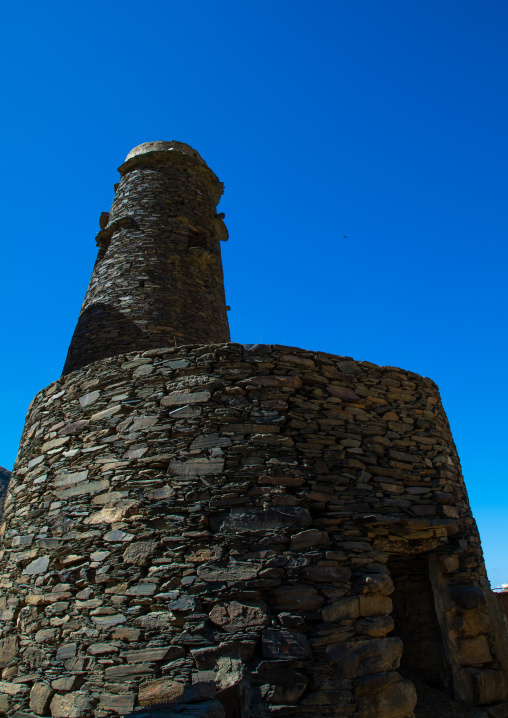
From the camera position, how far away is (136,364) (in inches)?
203

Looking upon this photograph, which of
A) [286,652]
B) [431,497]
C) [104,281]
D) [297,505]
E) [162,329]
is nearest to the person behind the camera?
[286,652]

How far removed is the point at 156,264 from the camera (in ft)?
27.9

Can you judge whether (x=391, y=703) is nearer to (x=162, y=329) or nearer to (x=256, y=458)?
(x=256, y=458)

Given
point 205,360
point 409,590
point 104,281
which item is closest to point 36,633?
point 205,360

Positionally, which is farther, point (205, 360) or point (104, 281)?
point (104, 281)

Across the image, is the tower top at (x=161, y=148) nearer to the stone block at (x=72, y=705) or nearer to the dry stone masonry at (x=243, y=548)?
the dry stone masonry at (x=243, y=548)

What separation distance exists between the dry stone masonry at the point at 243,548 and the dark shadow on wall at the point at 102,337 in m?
2.17

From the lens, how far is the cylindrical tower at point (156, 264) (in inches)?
313

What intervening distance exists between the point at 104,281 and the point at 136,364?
395cm

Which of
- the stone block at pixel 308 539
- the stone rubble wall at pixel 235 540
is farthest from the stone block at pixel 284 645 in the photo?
the stone block at pixel 308 539

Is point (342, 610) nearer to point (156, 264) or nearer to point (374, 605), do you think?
point (374, 605)

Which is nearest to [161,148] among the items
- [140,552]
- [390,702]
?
[140,552]

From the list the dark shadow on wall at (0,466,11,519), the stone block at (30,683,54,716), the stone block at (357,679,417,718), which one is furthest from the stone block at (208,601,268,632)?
the dark shadow on wall at (0,466,11,519)

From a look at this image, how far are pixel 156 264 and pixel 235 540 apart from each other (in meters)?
5.63
